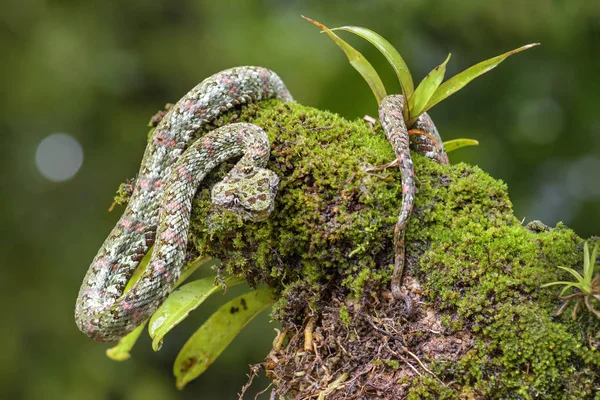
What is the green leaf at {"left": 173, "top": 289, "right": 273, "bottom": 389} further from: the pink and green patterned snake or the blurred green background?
the blurred green background

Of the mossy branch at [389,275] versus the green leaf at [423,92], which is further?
the green leaf at [423,92]

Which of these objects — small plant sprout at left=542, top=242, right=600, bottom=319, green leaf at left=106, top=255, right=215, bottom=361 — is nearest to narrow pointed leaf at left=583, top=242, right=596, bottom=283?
small plant sprout at left=542, top=242, right=600, bottom=319

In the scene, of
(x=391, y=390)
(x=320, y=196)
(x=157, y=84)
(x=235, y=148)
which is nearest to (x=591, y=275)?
(x=391, y=390)

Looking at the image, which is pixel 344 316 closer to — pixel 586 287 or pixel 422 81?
pixel 586 287

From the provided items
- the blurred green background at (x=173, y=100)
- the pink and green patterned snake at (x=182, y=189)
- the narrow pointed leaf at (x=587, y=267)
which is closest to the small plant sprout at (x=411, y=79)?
the pink and green patterned snake at (x=182, y=189)

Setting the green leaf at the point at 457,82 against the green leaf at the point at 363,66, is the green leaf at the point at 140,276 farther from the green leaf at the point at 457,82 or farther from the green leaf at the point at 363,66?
the green leaf at the point at 457,82

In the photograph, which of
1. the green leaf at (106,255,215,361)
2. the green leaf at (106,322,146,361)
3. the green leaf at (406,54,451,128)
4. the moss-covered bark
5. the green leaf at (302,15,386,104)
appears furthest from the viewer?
the green leaf at (106,322,146,361)

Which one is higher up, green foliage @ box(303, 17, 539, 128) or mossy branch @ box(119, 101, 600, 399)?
green foliage @ box(303, 17, 539, 128)

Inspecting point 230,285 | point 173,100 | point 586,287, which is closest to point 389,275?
point 586,287

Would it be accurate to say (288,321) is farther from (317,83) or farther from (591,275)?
(317,83)
